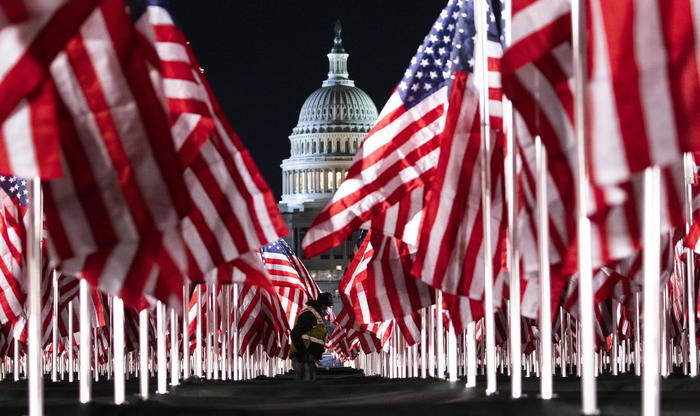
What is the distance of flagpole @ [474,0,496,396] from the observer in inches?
659

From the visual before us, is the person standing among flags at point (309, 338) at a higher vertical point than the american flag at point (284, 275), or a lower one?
lower

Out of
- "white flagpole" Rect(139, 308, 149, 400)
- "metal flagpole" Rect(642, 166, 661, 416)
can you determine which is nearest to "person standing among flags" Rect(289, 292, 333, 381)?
"white flagpole" Rect(139, 308, 149, 400)

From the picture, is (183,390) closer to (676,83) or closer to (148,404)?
(148,404)

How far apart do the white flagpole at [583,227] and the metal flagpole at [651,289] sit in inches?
22.4

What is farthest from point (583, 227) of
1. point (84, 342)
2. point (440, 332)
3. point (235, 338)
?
point (235, 338)

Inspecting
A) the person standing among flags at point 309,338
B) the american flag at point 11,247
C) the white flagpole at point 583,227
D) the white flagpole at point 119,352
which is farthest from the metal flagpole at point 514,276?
the person standing among flags at point 309,338

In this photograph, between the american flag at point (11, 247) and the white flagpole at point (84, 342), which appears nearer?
the white flagpole at point (84, 342)

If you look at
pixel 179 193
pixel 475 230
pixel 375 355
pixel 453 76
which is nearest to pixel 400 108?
pixel 453 76

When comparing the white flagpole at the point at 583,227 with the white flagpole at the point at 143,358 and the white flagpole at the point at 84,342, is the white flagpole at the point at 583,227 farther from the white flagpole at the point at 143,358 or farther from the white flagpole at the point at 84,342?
the white flagpole at the point at 143,358

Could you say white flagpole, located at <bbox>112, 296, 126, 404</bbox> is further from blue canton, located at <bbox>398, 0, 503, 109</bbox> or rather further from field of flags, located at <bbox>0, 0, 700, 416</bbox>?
blue canton, located at <bbox>398, 0, 503, 109</bbox>

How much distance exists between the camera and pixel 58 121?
476 inches

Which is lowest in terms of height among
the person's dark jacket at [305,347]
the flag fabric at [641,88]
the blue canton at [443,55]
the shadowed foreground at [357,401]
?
the shadowed foreground at [357,401]

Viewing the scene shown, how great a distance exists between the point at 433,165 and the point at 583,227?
869 cm

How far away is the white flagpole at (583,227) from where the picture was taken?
11797 mm
